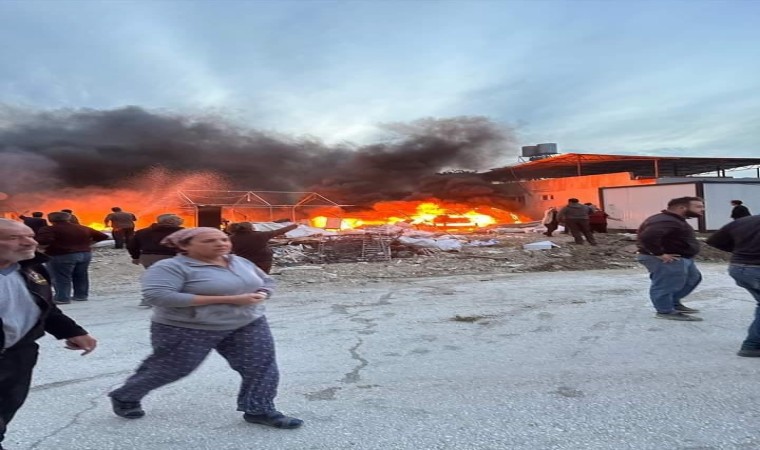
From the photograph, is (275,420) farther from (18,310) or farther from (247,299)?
(18,310)

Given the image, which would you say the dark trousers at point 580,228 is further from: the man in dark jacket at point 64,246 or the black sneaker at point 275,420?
the black sneaker at point 275,420

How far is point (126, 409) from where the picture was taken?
10.0 ft

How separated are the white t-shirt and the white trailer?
64.1 feet

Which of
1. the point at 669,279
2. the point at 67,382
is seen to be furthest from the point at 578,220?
the point at 67,382

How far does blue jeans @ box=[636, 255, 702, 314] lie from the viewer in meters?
5.49

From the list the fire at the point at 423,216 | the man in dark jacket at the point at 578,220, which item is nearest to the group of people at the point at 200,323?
the man in dark jacket at the point at 578,220

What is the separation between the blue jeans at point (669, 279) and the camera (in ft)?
18.0

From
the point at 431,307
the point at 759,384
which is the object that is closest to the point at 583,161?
the point at 431,307

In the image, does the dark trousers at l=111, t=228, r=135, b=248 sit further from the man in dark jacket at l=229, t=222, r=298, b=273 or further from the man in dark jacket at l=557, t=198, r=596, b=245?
the man in dark jacket at l=557, t=198, r=596, b=245

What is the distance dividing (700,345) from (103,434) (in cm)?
458

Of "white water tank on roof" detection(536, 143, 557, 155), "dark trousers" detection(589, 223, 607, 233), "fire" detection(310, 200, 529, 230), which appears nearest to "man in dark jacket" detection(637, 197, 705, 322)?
"dark trousers" detection(589, 223, 607, 233)

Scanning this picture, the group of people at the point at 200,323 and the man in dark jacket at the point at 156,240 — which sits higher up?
the man in dark jacket at the point at 156,240

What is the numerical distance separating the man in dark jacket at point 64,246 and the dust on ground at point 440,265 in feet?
7.74

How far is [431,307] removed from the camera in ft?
22.6
